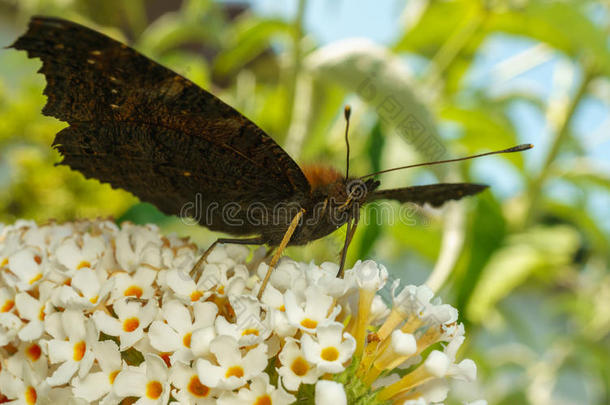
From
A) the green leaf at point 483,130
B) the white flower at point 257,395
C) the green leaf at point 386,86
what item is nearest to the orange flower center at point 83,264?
the white flower at point 257,395

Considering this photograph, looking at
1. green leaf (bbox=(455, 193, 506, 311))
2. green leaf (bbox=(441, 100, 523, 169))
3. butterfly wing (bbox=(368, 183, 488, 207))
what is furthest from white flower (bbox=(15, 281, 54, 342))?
green leaf (bbox=(441, 100, 523, 169))

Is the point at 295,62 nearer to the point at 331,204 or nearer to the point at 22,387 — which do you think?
the point at 331,204

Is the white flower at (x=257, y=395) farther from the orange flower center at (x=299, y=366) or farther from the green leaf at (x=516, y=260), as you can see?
the green leaf at (x=516, y=260)

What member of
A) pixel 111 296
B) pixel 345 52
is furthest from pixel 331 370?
pixel 345 52

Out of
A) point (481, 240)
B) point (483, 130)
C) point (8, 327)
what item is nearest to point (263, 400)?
point (8, 327)

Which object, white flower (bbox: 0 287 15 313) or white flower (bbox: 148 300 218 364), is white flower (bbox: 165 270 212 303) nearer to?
white flower (bbox: 148 300 218 364)

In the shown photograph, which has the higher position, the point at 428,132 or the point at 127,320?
the point at 428,132

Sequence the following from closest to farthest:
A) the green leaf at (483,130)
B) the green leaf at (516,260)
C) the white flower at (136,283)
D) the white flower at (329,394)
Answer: the white flower at (329,394) < the white flower at (136,283) < the green leaf at (483,130) < the green leaf at (516,260)
